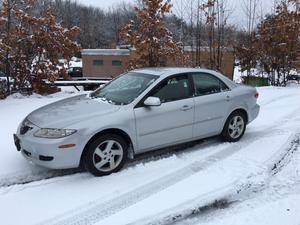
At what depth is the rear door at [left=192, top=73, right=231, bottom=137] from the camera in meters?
6.06

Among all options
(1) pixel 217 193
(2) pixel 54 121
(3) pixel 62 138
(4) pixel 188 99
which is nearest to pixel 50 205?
(3) pixel 62 138

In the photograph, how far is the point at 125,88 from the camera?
5.95m

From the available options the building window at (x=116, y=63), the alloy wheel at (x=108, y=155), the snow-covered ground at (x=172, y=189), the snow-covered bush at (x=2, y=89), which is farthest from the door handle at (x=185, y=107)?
the building window at (x=116, y=63)

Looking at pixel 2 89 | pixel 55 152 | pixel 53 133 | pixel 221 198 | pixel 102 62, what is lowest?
pixel 221 198

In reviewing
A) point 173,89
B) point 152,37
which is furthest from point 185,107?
point 152,37

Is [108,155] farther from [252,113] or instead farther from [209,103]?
[252,113]

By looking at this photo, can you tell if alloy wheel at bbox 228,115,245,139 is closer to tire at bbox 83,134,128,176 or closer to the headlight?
tire at bbox 83,134,128,176

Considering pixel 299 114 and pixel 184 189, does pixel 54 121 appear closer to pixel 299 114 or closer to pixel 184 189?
pixel 184 189

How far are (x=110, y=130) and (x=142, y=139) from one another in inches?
21.5

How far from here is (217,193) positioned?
4.58m

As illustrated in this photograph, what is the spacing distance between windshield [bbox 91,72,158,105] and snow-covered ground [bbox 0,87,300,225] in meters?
0.99

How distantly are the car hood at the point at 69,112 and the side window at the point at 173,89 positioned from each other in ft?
2.48

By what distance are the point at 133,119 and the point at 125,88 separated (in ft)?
2.81

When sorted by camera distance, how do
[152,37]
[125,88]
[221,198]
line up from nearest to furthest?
[221,198] < [125,88] < [152,37]
